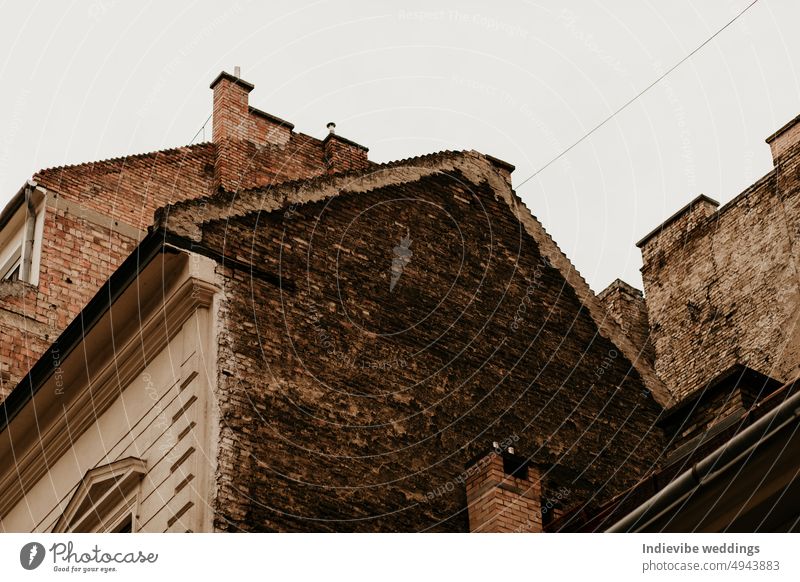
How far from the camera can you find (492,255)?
18125 millimetres

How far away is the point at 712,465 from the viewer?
10414mm

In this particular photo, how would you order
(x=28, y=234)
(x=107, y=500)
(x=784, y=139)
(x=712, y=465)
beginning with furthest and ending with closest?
(x=784, y=139) → (x=28, y=234) → (x=107, y=500) → (x=712, y=465)

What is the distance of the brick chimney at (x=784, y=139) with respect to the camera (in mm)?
23578

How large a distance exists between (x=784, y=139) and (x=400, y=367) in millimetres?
10436

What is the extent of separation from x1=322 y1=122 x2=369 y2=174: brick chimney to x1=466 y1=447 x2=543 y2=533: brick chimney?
7.89 m

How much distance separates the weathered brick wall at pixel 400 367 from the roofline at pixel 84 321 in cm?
71

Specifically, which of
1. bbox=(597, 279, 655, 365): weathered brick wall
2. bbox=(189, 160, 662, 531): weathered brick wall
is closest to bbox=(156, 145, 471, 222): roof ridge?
bbox=(189, 160, 662, 531): weathered brick wall

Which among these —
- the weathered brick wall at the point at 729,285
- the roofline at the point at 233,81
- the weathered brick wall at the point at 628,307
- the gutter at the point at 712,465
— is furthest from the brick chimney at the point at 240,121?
the gutter at the point at 712,465

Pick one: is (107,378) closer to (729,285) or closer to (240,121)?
(240,121)

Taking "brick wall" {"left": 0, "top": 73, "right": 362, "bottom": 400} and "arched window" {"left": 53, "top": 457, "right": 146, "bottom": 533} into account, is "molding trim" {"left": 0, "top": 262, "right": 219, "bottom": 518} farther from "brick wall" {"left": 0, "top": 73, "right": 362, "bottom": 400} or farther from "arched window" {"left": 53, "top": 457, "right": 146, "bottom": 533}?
"brick wall" {"left": 0, "top": 73, "right": 362, "bottom": 400}

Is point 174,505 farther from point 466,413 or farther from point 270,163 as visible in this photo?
point 270,163

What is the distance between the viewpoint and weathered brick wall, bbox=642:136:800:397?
2289 cm

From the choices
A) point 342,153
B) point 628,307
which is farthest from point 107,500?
point 628,307

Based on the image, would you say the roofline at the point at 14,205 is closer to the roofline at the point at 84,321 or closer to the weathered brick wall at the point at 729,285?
the roofline at the point at 84,321
